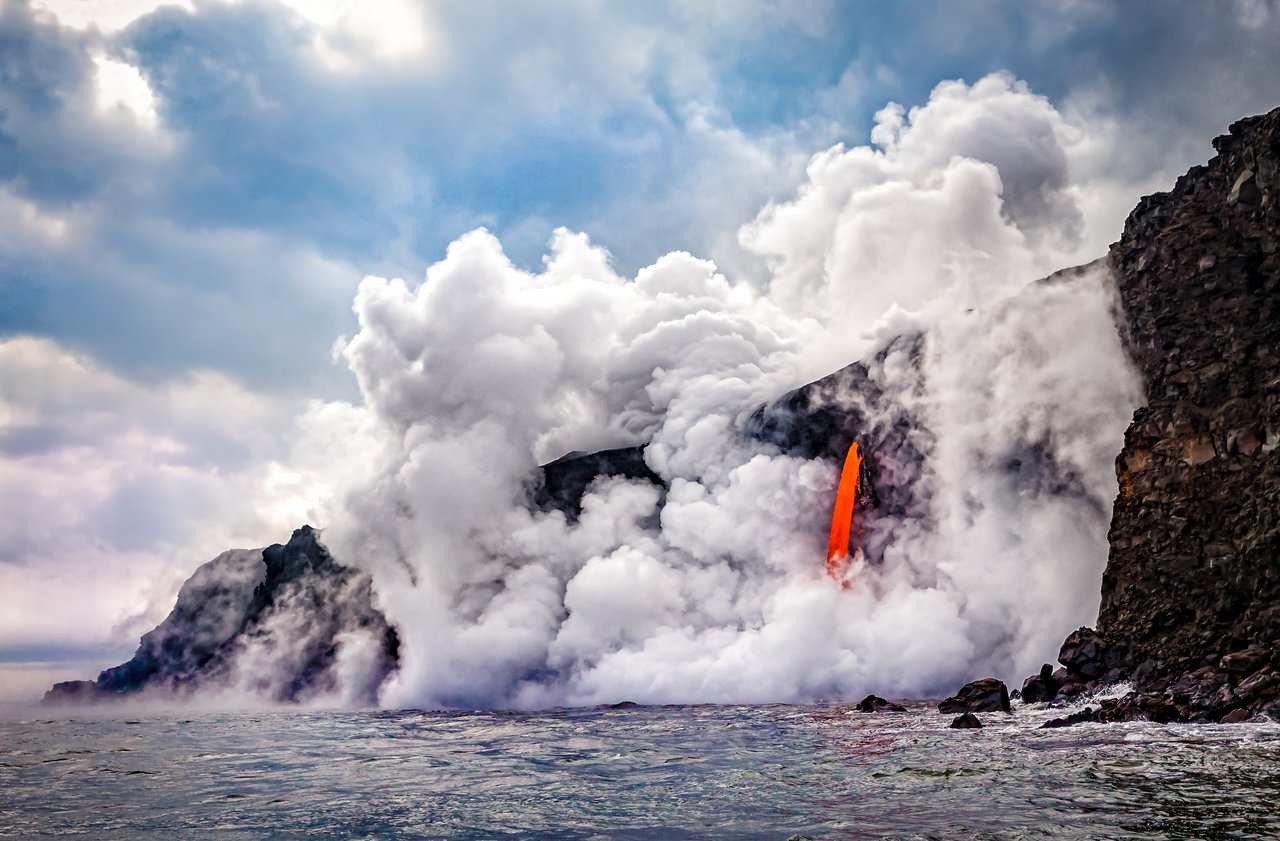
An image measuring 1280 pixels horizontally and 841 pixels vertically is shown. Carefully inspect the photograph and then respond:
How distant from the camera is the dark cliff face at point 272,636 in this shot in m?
103

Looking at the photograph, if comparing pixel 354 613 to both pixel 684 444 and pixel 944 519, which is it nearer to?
pixel 684 444

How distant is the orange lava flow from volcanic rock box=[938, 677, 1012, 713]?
30.1 meters

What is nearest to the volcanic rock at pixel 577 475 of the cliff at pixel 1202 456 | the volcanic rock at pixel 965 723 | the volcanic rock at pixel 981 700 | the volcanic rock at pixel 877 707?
the volcanic rock at pixel 877 707

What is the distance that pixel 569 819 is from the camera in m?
17.2

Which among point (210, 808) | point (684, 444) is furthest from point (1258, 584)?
point (684, 444)

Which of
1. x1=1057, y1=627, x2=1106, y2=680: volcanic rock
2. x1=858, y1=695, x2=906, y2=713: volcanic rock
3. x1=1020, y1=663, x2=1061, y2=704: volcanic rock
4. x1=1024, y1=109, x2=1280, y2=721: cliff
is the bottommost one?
x1=858, y1=695, x2=906, y2=713: volcanic rock

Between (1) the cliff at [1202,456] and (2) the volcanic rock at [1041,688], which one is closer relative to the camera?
(1) the cliff at [1202,456]

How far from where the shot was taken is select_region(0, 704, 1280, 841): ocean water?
50.6 ft

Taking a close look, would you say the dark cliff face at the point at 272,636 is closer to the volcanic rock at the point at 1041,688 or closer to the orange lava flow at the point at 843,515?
A: the orange lava flow at the point at 843,515

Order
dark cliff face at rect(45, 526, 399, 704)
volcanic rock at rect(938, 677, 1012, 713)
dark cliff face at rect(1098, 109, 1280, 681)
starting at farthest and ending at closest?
dark cliff face at rect(45, 526, 399, 704) < volcanic rock at rect(938, 677, 1012, 713) < dark cliff face at rect(1098, 109, 1280, 681)

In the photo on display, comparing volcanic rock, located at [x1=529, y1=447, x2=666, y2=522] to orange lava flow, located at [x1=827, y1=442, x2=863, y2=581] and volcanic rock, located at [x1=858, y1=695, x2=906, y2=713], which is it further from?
volcanic rock, located at [x1=858, y1=695, x2=906, y2=713]

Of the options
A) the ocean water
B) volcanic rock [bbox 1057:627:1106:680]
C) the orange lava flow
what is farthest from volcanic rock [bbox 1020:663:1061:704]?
the orange lava flow

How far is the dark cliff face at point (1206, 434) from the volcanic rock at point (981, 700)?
5.97m

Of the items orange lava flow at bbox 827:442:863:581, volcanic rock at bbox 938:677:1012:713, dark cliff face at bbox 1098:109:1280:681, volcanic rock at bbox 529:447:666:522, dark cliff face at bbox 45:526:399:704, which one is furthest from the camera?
dark cliff face at bbox 45:526:399:704
